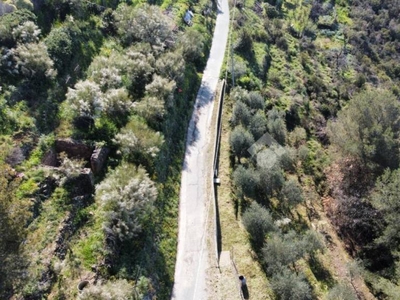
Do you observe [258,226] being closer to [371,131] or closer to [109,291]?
[109,291]

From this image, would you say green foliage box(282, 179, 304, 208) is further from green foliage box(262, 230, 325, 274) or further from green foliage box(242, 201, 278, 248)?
green foliage box(242, 201, 278, 248)

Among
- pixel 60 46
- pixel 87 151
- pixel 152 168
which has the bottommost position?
pixel 152 168

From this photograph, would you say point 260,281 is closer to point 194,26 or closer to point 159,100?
point 159,100

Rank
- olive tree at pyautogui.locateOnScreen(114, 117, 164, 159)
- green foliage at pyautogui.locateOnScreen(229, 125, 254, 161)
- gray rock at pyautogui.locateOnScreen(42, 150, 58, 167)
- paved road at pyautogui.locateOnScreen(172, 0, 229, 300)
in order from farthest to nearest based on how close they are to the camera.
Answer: green foliage at pyautogui.locateOnScreen(229, 125, 254, 161) → olive tree at pyautogui.locateOnScreen(114, 117, 164, 159) → gray rock at pyautogui.locateOnScreen(42, 150, 58, 167) → paved road at pyautogui.locateOnScreen(172, 0, 229, 300)

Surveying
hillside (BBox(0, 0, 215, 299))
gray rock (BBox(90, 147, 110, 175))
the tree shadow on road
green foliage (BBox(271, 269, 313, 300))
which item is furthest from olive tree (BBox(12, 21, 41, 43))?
green foliage (BBox(271, 269, 313, 300))

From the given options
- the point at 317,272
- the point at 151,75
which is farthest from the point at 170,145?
the point at 317,272

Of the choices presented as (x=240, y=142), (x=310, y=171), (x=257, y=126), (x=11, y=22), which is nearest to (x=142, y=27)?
(x=11, y=22)
